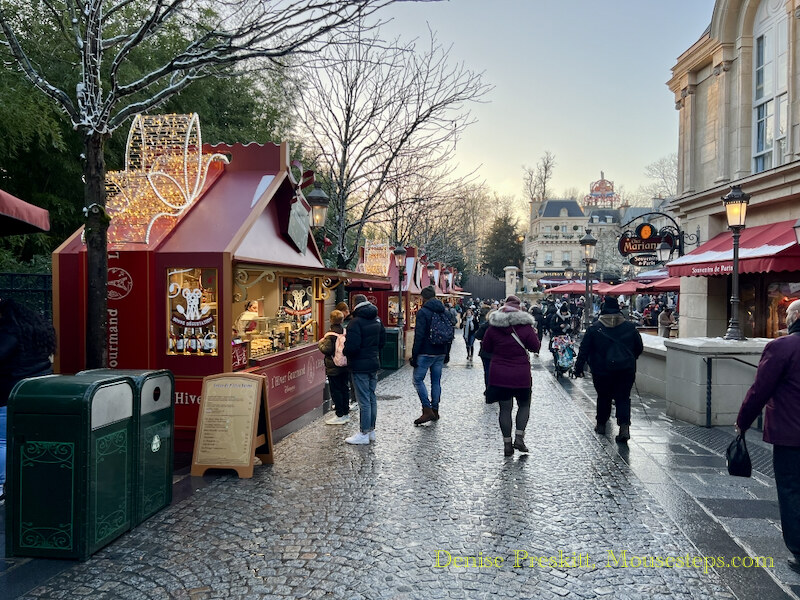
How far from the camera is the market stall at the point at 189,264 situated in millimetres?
7504

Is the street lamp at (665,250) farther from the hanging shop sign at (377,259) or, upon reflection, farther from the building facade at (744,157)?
the hanging shop sign at (377,259)

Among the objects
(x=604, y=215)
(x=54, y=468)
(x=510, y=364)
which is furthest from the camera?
(x=604, y=215)

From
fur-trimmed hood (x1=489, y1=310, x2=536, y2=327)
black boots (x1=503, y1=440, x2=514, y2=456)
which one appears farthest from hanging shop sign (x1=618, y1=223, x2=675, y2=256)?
black boots (x1=503, y1=440, x2=514, y2=456)

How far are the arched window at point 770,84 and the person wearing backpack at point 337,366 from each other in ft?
32.8

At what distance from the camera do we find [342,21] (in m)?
5.83

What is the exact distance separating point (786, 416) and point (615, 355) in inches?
129

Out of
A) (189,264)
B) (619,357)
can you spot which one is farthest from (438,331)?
(189,264)

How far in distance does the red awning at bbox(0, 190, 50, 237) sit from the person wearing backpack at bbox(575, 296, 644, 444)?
6.35 meters

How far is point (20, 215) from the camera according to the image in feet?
18.1

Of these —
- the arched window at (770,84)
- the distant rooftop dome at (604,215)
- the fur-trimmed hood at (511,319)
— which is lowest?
the fur-trimmed hood at (511,319)

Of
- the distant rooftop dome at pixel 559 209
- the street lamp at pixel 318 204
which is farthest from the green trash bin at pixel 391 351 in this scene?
the distant rooftop dome at pixel 559 209

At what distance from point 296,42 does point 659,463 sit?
19.7 feet

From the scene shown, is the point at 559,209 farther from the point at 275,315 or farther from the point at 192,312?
the point at 192,312

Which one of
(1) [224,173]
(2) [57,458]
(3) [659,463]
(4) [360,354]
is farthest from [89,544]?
(1) [224,173]
